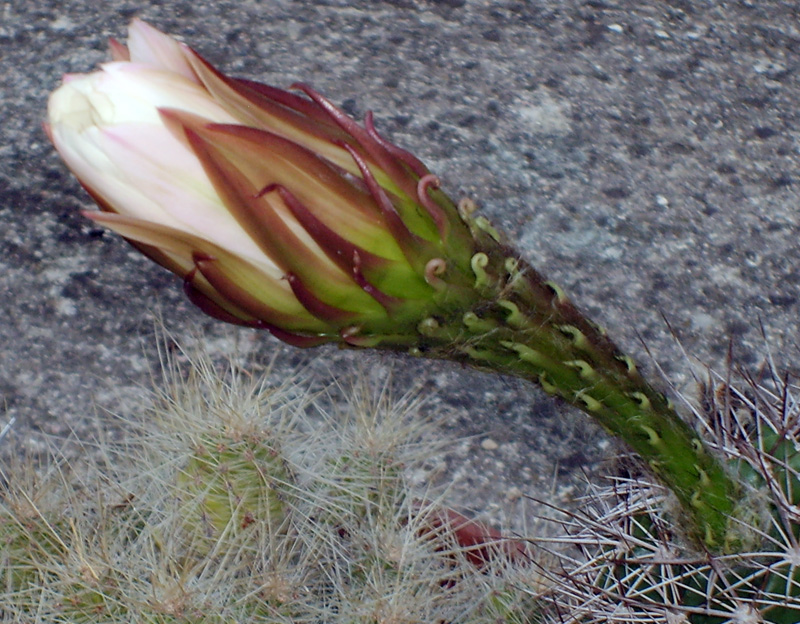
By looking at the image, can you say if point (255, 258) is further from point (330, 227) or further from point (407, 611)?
point (407, 611)

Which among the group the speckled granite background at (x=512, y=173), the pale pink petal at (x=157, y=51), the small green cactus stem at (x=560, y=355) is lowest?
the speckled granite background at (x=512, y=173)

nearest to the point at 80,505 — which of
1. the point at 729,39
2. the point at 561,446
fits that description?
the point at 561,446

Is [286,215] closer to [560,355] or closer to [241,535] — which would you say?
[560,355]

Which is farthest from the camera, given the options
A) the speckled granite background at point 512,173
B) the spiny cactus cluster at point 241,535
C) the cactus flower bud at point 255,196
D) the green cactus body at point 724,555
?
the speckled granite background at point 512,173

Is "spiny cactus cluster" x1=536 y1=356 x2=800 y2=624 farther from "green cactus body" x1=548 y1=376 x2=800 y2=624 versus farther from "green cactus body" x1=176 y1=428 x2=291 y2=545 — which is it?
"green cactus body" x1=176 y1=428 x2=291 y2=545

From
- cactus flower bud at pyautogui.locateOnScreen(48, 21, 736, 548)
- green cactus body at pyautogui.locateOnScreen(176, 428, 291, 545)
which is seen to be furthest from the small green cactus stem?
green cactus body at pyautogui.locateOnScreen(176, 428, 291, 545)

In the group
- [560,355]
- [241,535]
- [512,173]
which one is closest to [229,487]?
[241,535]

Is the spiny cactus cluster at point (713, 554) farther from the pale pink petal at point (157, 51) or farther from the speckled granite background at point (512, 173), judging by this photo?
the pale pink petal at point (157, 51)

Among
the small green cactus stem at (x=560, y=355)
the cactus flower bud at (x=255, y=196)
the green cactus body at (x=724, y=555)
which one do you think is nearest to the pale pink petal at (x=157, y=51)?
the cactus flower bud at (x=255, y=196)
